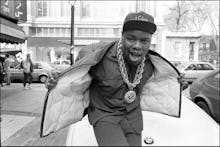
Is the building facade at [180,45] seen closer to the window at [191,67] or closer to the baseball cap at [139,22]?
the window at [191,67]

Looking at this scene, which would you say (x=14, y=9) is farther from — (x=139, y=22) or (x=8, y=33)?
(x=139, y=22)

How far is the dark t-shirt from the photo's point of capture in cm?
209

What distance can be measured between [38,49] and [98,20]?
33.0ft

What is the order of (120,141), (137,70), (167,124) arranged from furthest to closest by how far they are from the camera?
1. (167,124)
2. (137,70)
3. (120,141)

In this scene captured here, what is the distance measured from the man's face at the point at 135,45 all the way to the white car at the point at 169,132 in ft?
2.61

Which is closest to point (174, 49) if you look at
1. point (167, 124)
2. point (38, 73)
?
point (38, 73)

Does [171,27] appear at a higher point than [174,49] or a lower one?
higher

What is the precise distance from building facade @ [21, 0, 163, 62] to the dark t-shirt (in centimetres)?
3687

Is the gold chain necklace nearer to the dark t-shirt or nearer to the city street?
the dark t-shirt

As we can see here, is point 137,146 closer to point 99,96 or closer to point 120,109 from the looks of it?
point 120,109

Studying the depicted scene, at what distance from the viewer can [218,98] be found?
5.19 meters

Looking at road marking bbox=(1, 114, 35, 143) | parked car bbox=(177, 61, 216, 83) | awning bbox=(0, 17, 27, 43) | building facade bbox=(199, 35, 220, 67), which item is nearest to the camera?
road marking bbox=(1, 114, 35, 143)

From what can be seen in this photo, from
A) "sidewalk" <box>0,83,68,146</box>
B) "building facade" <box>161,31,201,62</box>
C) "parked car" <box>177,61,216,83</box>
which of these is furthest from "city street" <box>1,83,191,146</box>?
"building facade" <box>161,31,201,62</box>

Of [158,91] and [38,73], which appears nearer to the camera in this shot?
[158,91]
